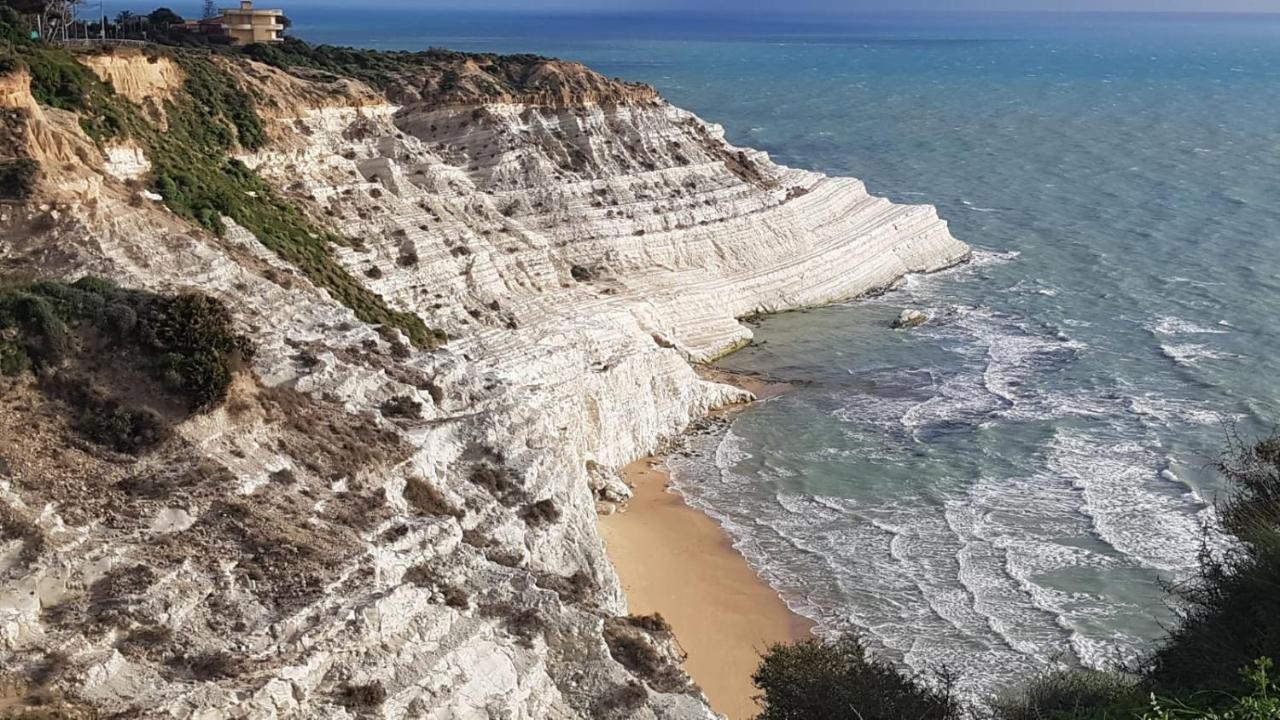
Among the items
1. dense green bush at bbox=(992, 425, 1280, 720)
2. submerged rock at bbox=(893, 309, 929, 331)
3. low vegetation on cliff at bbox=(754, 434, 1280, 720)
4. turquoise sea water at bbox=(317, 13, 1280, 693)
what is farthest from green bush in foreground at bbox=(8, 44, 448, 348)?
submerged rock at bbox=(893, 309, 929, 331)

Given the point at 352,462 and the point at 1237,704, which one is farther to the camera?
the point at 352,462

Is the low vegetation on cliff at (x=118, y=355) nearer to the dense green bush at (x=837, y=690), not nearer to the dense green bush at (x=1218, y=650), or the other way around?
the dense green bush at (x=837, y=690)

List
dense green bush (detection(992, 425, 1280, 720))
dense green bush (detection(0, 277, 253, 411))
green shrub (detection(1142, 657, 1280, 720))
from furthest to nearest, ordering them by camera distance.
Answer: dense green bush (detection(0, 277, 253, 411)) < dense green bush (detection(992, 425, 1280, 720)) < green shrub (detection(1142, 657, 1280, 720))

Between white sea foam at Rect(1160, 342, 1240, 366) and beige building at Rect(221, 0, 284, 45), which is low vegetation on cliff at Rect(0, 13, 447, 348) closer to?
beige building at Rect(221, 0, 284, 45)

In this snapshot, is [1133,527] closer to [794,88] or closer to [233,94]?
[233,94]

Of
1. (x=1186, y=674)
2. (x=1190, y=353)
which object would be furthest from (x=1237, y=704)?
(x=1190, y=353)

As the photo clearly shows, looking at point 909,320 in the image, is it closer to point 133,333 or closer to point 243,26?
point 243,26
